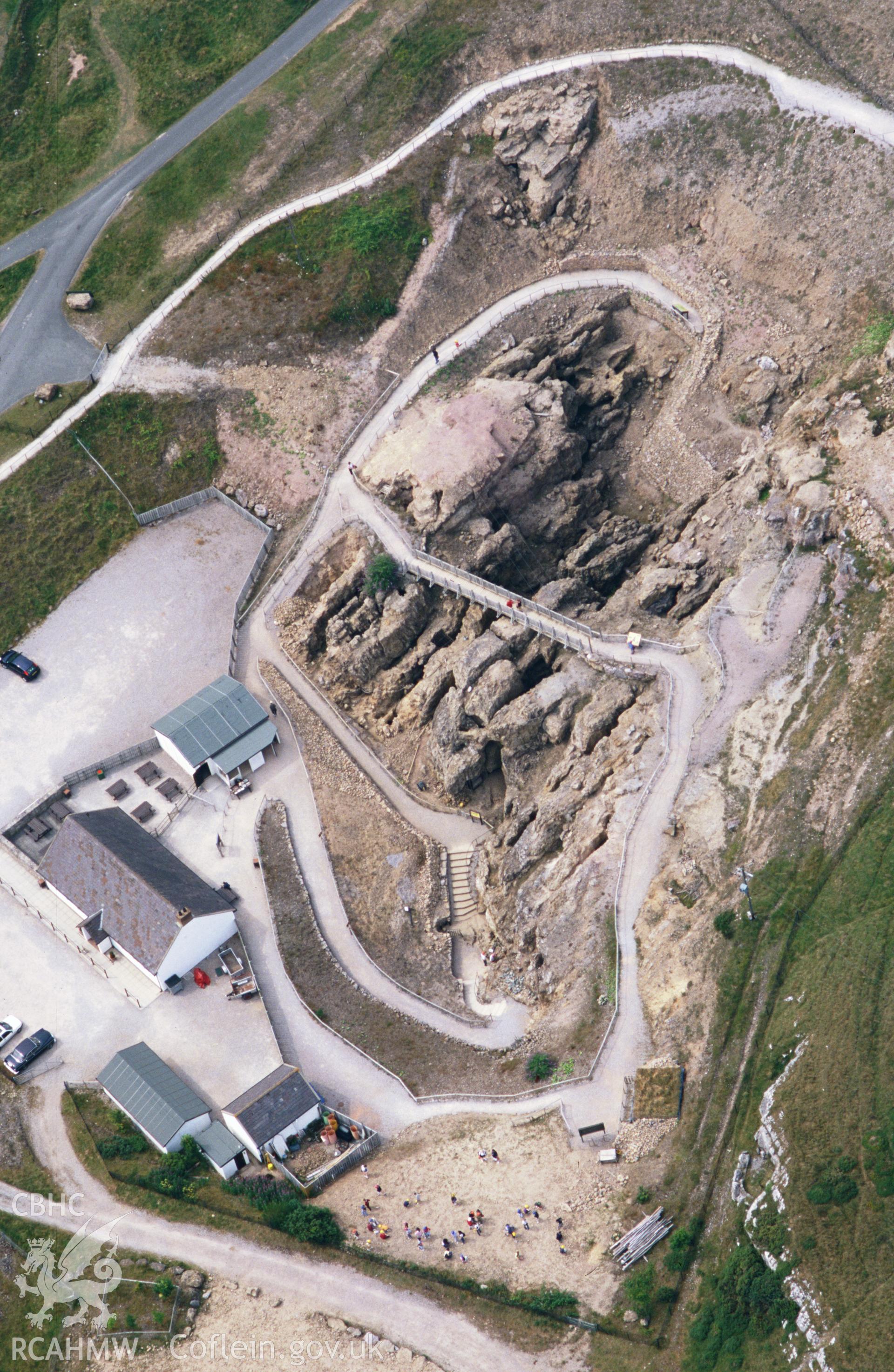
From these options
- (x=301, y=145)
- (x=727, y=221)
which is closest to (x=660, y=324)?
(x=727, y=221)

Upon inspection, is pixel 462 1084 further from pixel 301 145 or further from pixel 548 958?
pixel 301 145

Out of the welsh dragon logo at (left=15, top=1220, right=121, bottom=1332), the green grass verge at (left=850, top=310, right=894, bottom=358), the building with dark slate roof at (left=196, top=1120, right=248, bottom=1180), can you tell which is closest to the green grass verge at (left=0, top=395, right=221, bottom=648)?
the building with dark slate roof at (left=196, top=1120, right=248, bottom=1180)

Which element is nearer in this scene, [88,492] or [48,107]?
[88,492]

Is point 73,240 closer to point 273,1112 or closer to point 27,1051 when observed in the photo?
point 27,1051

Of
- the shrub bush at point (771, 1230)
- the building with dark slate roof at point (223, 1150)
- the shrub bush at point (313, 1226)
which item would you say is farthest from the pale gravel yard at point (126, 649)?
the shrub bush at point (771, 1230)

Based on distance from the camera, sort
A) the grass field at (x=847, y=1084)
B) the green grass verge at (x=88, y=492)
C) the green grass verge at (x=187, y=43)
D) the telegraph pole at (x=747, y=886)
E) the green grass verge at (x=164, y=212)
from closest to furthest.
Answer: the grass field at (x=847, y=1084), the telegraph pole at (x=747, y=886), the green grass verge at (x=88, y=492), the green grass verge at (x=164, y=212), the green grass verge at (x=187, y=43)

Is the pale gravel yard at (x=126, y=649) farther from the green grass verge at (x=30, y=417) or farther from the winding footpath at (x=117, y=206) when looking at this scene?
the winding footpath at (x=117, y=206)

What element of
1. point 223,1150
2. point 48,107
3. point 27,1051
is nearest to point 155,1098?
point 223,1150
